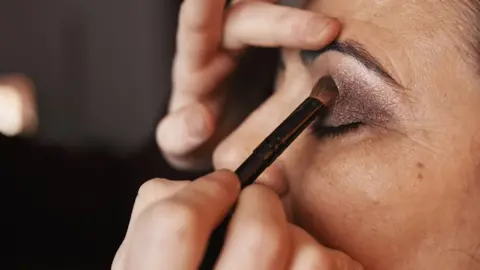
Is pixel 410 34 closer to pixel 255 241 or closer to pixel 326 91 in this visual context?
pixel 326 91

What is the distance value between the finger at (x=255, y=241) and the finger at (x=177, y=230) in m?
0.02

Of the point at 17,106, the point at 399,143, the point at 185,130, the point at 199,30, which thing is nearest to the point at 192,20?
the point at 199,30

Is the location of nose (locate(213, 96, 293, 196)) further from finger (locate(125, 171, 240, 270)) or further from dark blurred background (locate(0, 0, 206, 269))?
dark blurred background (locate(0, 0, 206, 269))

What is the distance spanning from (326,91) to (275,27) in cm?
8

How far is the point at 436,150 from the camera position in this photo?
525 mm

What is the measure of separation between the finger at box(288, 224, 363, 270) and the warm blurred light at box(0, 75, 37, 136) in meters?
0.47

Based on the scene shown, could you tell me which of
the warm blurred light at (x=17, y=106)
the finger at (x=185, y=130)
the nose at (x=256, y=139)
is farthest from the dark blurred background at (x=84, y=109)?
the nose at (x=256, y=139)

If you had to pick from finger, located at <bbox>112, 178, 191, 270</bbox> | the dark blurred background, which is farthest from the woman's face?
the dark blurred background

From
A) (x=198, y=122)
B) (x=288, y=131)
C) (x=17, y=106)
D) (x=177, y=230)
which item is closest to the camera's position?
(x=177, y=230)

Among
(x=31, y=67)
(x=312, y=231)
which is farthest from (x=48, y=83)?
(x=312, y=231)

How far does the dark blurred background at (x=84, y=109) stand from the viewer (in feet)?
2.86

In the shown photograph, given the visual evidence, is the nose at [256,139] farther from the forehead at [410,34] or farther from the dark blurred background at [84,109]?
the dark blurred background at [84,109]

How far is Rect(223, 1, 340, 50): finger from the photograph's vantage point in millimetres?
570

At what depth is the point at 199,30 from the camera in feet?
2.13
